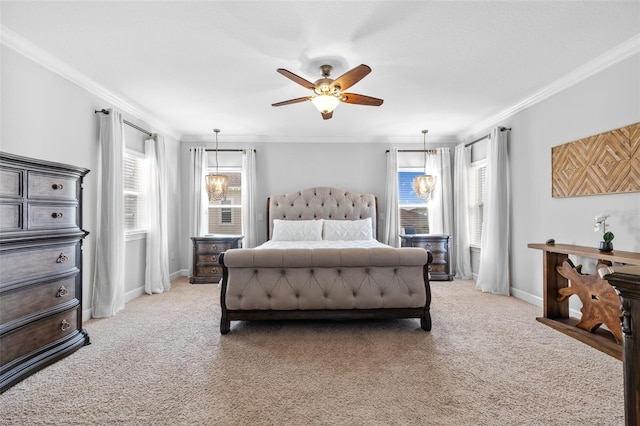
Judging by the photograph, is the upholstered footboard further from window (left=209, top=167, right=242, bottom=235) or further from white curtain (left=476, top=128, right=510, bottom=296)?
window (left=209, top=167, right=242, bottom=235)

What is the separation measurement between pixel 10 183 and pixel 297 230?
3.78 m

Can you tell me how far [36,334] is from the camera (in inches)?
94.3

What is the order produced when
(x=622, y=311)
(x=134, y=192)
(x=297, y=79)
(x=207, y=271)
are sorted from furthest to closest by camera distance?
(x=207, y=271) → (x=134, y=192) → (x=297, y=79) → (x=622, y=311)

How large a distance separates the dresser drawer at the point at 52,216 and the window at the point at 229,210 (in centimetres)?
333

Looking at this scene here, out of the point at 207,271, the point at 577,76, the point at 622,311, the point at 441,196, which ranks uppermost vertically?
the point at 577,76

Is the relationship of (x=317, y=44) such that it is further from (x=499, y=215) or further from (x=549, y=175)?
(x=499, y=215)

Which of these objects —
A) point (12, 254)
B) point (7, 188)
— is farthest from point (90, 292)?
point (7, 188)

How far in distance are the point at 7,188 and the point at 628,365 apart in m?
3.41

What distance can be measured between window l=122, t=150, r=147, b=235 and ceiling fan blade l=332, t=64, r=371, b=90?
10.9 ft

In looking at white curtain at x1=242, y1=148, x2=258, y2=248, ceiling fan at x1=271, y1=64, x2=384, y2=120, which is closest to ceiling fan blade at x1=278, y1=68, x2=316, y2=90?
ceiling fan at x1=271, y1=64, x2=384, y2=120

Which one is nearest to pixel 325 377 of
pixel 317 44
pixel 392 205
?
pixel 317 44

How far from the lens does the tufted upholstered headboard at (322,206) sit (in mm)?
5926

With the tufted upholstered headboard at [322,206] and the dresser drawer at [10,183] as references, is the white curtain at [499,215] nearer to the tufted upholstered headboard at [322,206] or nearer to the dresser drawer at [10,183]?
the tufted upholstered headboard at [322,206]

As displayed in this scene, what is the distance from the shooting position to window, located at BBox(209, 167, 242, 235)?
242 inches
